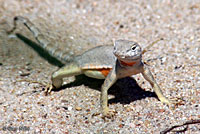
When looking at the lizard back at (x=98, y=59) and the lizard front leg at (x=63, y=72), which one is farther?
the lizard front leg at (x=63, y=72)

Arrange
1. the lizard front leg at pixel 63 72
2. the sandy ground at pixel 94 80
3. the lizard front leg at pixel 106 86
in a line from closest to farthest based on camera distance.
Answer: the sandy ground at pixel 94 80 → the lizard front leg at pixel 106 86 → the lizard front leg at pixel 63 72

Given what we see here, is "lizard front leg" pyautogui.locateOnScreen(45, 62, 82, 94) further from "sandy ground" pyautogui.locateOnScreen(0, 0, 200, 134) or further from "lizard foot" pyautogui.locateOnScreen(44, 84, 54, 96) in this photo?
"sandy ground" pyautogui.locateOnScreen(0, 0, 200, 134)

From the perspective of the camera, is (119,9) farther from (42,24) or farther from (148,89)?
(148,89)

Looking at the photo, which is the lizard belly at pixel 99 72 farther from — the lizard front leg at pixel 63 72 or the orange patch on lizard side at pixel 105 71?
the lizard front leg at pixel 63 72

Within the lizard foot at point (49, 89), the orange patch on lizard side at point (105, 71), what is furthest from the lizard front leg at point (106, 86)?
the lizard foot at point (49, 89)

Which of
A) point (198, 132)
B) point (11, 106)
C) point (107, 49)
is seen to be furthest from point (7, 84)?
point (198, 132)

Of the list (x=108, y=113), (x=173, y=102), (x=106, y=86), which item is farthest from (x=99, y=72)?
(x=173, y=102)
